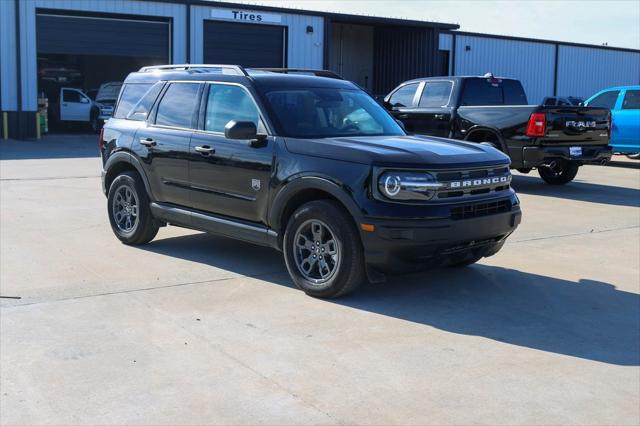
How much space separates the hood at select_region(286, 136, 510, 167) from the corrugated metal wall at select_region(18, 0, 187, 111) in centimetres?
2162

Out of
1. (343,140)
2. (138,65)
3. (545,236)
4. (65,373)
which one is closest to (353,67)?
(138,65)

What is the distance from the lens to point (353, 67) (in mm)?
35719

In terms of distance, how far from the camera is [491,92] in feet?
45.5

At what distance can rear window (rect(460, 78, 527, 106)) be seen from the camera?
44.6 ft

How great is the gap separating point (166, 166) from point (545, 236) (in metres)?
4.53

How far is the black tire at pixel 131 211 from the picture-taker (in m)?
7.66

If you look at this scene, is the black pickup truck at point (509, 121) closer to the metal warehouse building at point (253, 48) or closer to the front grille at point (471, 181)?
the front grille at point (471, 181)

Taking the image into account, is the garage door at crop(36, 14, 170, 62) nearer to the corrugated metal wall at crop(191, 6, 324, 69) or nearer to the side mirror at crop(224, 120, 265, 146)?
the corrugated metal wall at crop(191, 6, 324, 69)

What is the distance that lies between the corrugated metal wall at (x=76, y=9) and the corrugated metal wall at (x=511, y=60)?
13303 millimetres

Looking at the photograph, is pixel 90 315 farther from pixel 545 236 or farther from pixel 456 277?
pixel 545 236

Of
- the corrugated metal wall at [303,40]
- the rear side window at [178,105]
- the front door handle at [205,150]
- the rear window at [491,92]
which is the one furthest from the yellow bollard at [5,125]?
the front door handle at [205,150]

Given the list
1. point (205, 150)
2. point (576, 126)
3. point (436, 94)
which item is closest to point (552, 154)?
point (576, 126)

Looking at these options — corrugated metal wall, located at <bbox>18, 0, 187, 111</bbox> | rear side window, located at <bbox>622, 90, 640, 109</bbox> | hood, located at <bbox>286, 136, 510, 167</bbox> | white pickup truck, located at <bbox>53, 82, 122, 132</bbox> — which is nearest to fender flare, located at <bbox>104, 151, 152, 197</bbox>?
hood, located at <bbox>286, 136, 510, 167</bbox>

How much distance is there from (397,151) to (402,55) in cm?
2935
